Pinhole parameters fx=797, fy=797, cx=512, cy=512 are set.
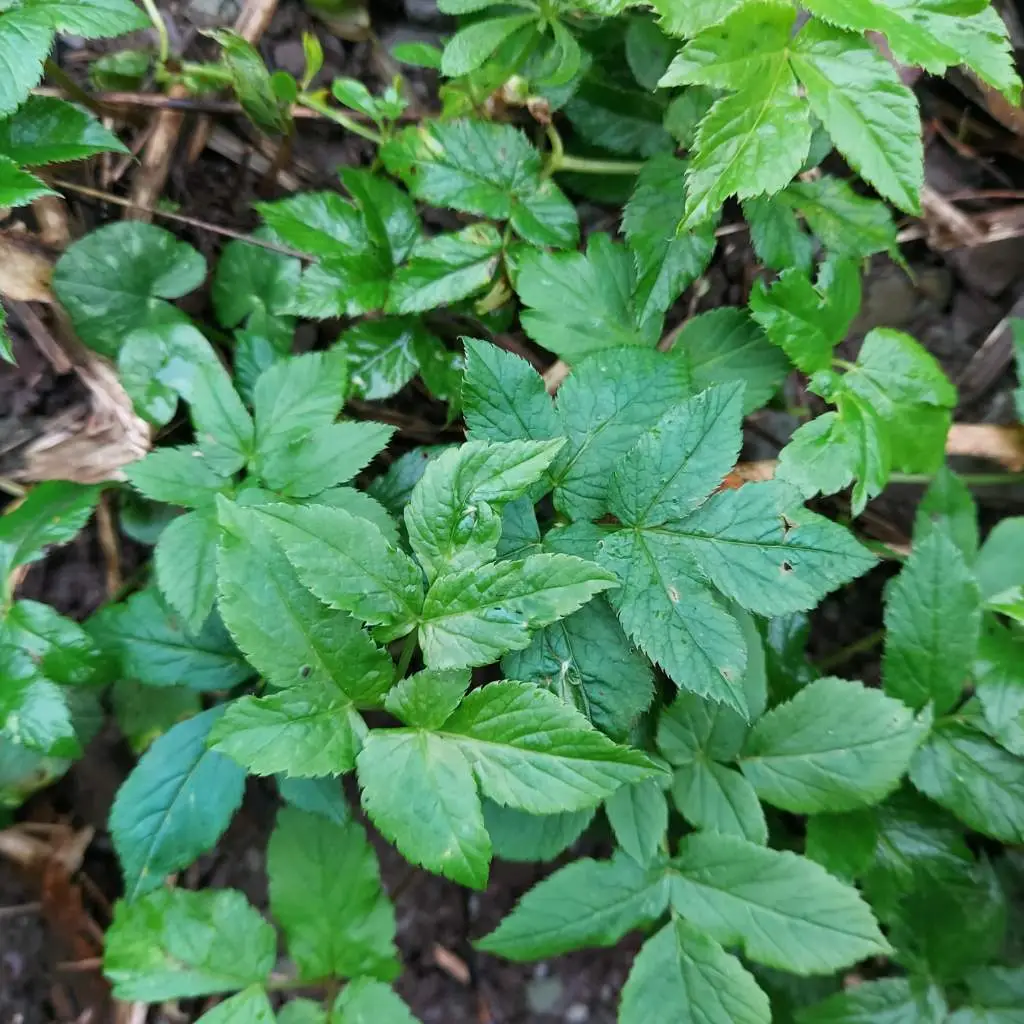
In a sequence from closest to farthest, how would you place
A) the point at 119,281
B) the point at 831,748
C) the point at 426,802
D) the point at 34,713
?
the point at 426,802
the point at 34,713
the point at 831,748
the point at 119,281

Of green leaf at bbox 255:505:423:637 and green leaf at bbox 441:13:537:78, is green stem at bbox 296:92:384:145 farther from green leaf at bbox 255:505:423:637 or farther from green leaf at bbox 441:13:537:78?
green leaf at bbox 255:505:423:637

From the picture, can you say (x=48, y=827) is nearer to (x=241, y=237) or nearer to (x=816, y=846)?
(x=241, y=237)

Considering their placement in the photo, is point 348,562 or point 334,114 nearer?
point 348,562

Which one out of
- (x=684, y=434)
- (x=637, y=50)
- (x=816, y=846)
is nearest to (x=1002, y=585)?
(x=816, y=846)

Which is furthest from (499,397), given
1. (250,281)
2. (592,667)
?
(250,281)

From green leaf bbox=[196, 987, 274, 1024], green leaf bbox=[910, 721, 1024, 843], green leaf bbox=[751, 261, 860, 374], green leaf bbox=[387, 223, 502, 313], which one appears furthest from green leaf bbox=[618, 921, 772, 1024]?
green leaf bbox=[387, 223, 502, 313]

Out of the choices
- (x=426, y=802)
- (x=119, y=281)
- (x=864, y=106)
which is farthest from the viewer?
(x=119, y=281)

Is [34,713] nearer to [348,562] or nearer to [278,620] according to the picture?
[278,620]
